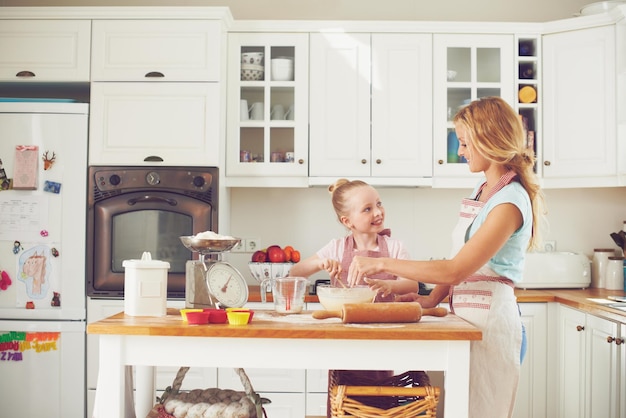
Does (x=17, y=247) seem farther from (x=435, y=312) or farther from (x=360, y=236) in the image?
(x=435, y=312)

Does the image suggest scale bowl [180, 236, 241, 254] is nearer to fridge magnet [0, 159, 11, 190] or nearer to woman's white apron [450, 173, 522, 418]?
woman's white apron [450, 173, 522, 418]

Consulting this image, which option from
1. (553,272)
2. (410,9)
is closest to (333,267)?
(553,272)

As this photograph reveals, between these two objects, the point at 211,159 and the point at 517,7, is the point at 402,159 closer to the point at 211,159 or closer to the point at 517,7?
the point at 211,159

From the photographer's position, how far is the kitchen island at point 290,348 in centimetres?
177

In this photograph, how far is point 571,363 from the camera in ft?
10.8

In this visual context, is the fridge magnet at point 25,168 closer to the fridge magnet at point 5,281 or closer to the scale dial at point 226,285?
the fridge magnet at point 5,281

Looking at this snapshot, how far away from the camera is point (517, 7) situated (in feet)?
13.5

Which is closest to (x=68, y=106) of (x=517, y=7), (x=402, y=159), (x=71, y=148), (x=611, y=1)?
(x=71, y=148)

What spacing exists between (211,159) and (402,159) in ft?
3.31

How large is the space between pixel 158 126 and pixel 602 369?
93.8 inches

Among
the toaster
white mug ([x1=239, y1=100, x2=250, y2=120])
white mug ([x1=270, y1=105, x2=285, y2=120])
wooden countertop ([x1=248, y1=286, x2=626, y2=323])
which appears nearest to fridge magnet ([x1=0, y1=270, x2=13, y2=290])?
wooden countertop ([x1=248, y1=286, x2=626, y2=323])

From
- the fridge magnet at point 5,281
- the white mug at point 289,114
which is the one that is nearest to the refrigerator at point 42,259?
the fridge magnet at point 5,281

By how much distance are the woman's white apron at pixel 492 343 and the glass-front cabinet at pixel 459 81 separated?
1666mm

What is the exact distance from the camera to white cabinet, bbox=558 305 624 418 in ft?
9.53
